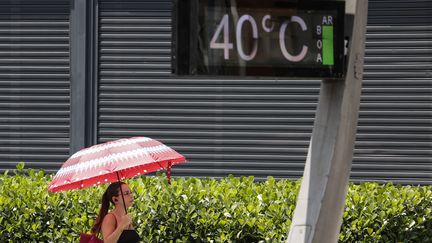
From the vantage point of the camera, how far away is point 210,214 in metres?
9.24

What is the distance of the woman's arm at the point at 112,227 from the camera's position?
808 centimetres

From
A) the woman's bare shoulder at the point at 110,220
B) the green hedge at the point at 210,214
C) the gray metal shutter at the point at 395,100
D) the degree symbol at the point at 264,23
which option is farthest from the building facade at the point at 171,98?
the degree symbol at the point at 264,23

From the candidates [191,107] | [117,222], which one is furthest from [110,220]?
[191,107]

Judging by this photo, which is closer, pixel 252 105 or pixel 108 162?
pixel 108 162

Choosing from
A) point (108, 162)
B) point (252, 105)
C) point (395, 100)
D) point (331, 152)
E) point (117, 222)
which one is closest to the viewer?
point (331, 152)

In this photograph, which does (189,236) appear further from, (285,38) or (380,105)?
(380,105)

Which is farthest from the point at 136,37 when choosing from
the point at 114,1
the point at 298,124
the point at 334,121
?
the point at 334,121

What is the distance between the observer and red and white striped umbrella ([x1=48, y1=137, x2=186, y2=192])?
8.00 m

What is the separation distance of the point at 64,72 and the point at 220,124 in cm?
222

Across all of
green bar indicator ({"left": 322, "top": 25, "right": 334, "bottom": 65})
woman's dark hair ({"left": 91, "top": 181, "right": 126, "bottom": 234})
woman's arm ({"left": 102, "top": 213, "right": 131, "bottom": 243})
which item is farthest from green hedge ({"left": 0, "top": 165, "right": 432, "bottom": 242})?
green bar indicator ({"left": 322, "top": 25, "right": 334, "bottom": 65})

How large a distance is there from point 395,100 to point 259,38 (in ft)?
22.7

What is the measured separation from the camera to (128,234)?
8164mm

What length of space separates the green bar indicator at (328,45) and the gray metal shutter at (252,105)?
6398 mm

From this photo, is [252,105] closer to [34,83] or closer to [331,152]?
[34,83]
